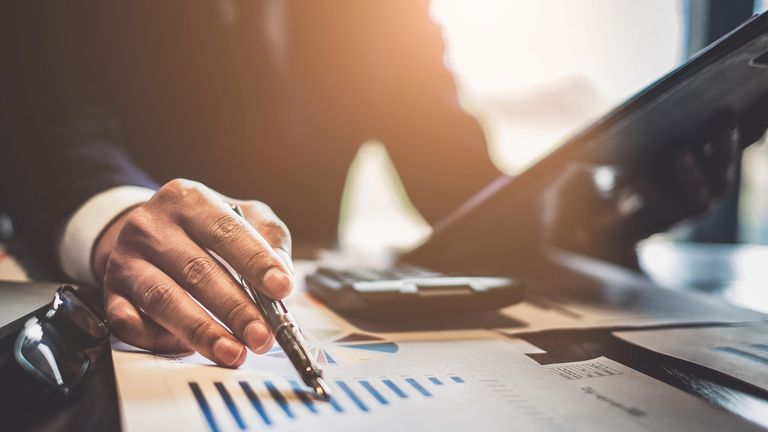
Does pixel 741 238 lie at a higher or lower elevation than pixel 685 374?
higher

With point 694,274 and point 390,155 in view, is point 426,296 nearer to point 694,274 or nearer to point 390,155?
point 694,274

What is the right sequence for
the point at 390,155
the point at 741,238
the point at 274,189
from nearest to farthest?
the point at 274,189 < the point at 390,155 < the point at 741,238

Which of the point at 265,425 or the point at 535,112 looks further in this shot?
the point at 535,112

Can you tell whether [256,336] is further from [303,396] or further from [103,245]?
[103,245]

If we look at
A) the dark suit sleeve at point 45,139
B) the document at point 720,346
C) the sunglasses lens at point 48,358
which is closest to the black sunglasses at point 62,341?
the sunglasses lens at point 48,358

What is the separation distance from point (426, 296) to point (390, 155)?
75 centimetres

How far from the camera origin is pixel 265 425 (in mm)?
201

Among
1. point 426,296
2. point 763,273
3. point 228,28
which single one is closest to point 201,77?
point 228,28

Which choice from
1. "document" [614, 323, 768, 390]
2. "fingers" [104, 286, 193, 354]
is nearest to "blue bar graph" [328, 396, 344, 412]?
"fingers" [104, 286, 193, 354]

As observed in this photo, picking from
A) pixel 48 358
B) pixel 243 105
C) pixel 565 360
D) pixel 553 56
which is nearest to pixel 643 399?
pixel 565 360

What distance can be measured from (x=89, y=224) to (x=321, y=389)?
30cm

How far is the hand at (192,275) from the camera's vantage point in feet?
0.91

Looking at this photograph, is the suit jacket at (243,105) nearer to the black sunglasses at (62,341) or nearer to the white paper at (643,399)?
the black sunglasses at (62,341)

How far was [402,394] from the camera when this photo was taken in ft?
0.78
